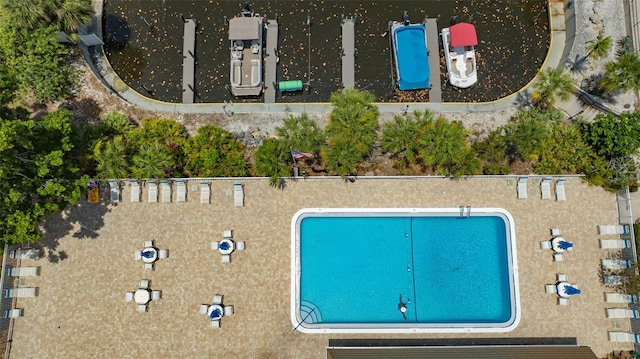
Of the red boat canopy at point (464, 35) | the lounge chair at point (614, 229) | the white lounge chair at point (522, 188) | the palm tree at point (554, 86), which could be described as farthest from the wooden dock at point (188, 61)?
the lounge chair at point (614, 229)

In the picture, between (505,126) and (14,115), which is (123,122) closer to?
(14,115)

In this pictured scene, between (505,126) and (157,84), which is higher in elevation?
(157,84)

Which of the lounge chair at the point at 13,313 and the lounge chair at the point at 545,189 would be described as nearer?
the lounge chair at the point at 13,313

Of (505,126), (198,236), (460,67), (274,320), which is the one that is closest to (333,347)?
(274,320)

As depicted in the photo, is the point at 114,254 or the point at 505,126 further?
the point at 505,126

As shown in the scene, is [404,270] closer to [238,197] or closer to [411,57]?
[238,197]

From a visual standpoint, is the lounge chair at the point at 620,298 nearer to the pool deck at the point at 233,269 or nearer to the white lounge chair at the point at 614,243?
the pool deck at the point at 233,269

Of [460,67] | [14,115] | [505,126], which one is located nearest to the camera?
[14,115]
